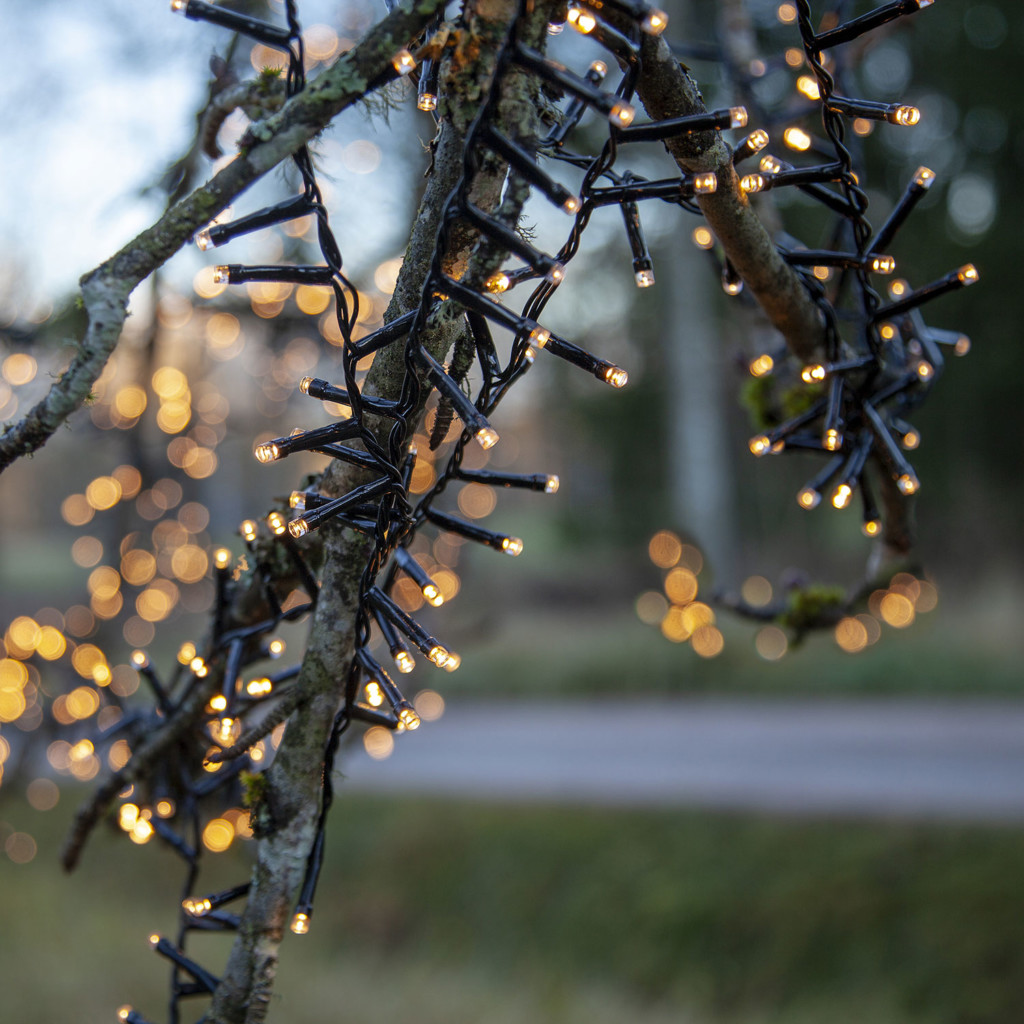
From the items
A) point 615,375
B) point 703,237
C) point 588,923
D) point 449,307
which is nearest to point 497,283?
point 449,307

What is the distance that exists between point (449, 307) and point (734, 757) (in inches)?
274

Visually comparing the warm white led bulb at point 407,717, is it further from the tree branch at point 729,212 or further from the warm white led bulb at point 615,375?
the tree branch at point 729,212

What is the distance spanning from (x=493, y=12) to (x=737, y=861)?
18.7ft

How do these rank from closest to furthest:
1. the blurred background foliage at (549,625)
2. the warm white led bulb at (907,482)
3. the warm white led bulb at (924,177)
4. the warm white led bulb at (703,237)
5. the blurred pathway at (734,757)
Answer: the warm white led bulb at (924,177), the warm white led bulb at (907,482), the warm white led bulb at (703,237), the blurred background foliage at (549,625), the blurred pathway at (734,757)

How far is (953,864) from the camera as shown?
523 cm

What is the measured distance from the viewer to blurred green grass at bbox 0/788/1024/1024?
14.6 ft

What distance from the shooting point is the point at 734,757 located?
7.32m

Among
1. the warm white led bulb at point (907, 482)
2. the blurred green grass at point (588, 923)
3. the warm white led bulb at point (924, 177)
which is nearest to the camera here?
the warm white led bulb at point (924, 177)

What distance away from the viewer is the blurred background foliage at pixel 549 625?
2.98 meters

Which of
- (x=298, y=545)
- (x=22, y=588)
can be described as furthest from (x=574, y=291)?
(x=22, y=588)

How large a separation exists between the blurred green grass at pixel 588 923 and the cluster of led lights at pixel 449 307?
3434 millimetres

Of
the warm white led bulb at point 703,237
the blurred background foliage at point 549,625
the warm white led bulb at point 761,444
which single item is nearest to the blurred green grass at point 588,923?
the blurred background foliage at point 549,625

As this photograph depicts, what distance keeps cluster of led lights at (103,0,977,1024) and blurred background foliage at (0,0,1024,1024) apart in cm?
54

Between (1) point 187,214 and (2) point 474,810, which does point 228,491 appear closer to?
(2) point 474,810
